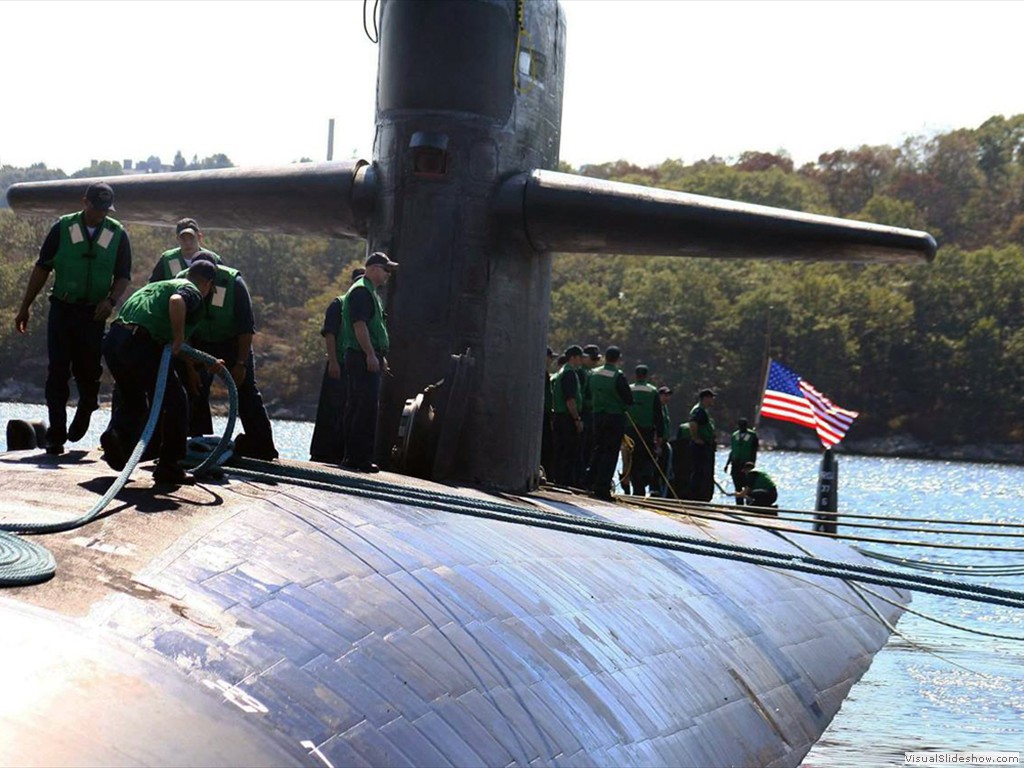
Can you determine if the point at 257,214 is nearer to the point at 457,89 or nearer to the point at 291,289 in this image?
the point at 457,89

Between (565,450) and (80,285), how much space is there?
985 centimetres

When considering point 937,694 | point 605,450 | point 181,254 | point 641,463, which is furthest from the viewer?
point 641,463

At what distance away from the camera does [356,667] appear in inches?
211

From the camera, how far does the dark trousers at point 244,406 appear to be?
873cm

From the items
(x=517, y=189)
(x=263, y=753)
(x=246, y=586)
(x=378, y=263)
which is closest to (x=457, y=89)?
(x=517, y=189)

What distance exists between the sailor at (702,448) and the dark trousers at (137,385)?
52.6ft

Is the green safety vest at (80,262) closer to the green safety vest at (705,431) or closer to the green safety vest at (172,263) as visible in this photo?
the green safety vest at (172,263)

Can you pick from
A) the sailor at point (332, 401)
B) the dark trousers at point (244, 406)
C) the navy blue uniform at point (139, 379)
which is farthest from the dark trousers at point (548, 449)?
the navy blue uniform at point (139, 379)

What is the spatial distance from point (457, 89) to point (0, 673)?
278 inches

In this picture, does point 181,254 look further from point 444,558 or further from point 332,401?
point 444,558

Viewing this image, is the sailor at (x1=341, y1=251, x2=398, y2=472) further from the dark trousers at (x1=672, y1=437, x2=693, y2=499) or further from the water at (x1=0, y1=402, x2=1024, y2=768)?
the dark trousers at (x1=672, y1=437, x2=693, y2=499)

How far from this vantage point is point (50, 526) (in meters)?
5.65

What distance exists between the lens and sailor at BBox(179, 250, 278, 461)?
8812mm

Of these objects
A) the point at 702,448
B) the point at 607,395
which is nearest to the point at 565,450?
the point at 607,395
